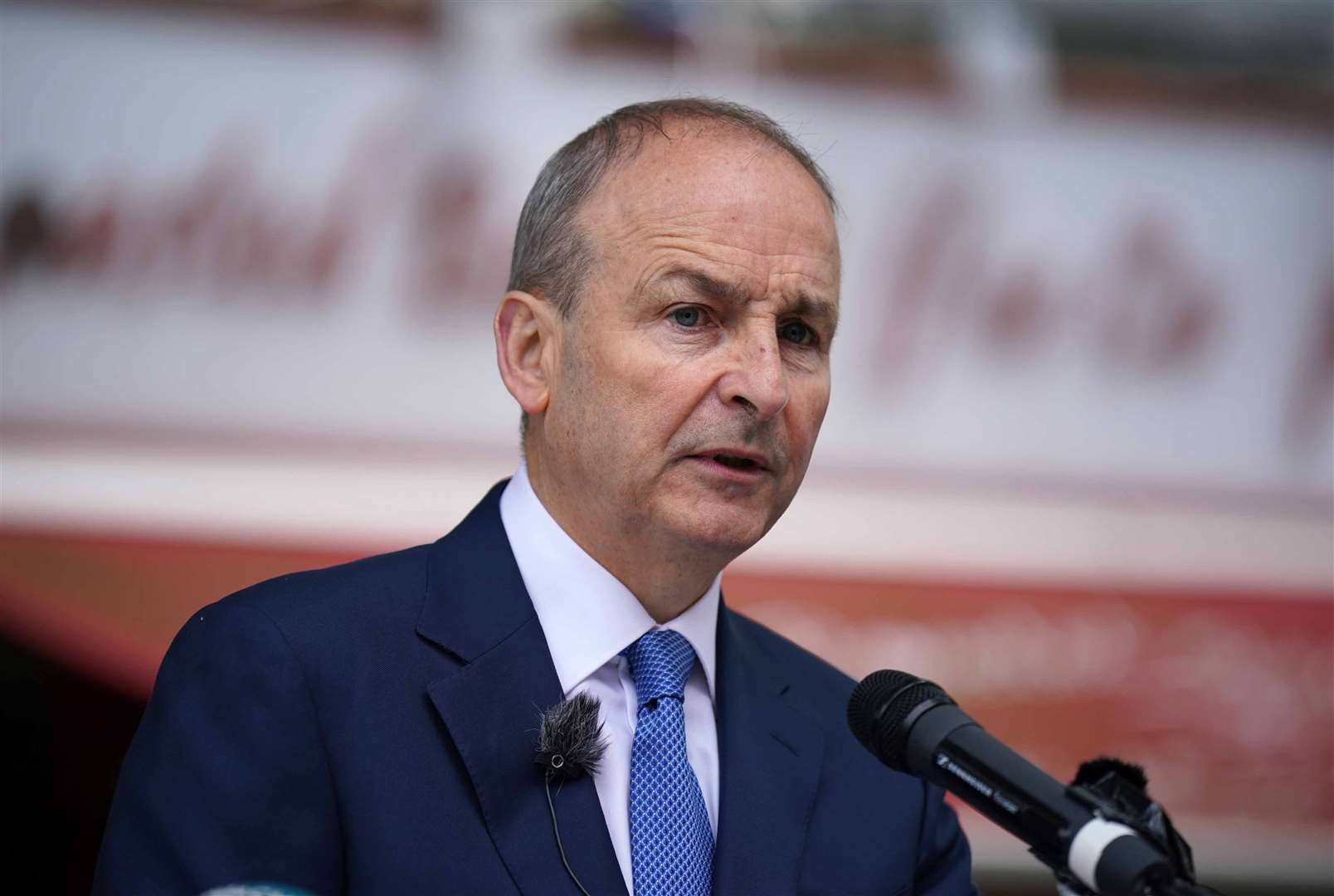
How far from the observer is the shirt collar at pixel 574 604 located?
2330 mm

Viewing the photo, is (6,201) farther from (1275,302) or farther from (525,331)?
(1275,302)

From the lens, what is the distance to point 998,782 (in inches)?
62.9

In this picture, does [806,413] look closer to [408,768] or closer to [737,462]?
[737,462]

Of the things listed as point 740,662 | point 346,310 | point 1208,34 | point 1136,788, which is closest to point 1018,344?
point 1208,34

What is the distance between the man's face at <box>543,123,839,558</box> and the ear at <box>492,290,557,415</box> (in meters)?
0.05

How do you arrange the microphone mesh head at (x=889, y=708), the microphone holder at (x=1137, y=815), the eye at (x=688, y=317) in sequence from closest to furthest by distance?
the microphone holder at (x=1137, y=815) < the microphone mesh head at (x=889, y=708) < the eye at (x=688, y=317)

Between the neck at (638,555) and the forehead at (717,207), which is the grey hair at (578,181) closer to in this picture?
the forehead at (717,207)

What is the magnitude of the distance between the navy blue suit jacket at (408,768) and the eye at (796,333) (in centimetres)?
58

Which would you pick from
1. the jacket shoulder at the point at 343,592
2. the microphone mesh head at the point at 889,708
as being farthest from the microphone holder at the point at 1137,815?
the jacket shoulder at the point at 343,592

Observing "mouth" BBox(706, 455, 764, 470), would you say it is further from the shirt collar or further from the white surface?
the white surface

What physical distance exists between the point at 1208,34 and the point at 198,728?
4.11 m

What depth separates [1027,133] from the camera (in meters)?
4.81

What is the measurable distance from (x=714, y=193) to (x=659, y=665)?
0.76m

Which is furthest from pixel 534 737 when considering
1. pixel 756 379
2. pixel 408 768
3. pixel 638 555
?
pixel 756 379
